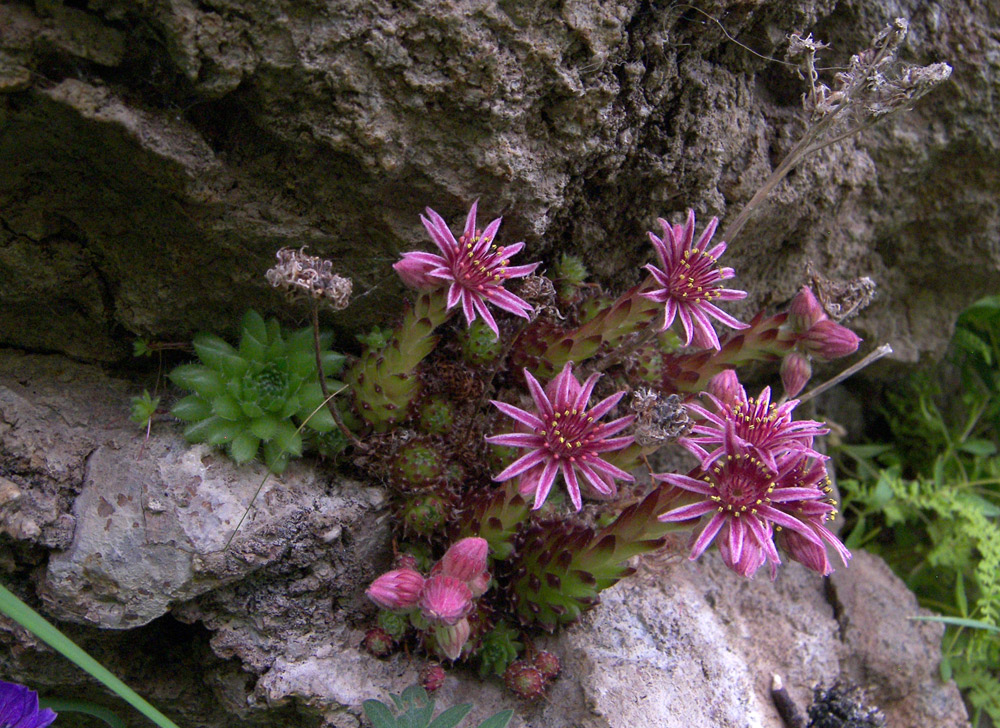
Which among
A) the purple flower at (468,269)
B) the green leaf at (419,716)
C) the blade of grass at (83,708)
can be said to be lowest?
the blade of grass at (83,708)

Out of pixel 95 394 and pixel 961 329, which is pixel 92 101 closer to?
pixel 95 394

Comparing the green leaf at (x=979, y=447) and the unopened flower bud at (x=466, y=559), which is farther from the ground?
the green leaf at (x=979, y=447)

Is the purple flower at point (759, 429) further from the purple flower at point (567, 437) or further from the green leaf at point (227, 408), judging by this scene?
the green leaf at point (227, 408)

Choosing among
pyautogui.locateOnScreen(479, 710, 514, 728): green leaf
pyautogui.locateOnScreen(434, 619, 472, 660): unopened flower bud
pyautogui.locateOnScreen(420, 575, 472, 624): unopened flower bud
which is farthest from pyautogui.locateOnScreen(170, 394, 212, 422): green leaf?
pyautogui.locateOnScreen(479, 710, 514, 728): green leaf

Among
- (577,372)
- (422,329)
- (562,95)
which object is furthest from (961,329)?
(422,329)

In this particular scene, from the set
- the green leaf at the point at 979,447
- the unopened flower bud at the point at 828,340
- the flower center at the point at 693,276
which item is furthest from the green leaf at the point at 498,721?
the green leaf at the point at 979,447

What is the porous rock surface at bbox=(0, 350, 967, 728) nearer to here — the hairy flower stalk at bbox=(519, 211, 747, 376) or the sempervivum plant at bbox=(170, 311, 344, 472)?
the sempervivum plant at bbox=(170, 311, 344, 472)
